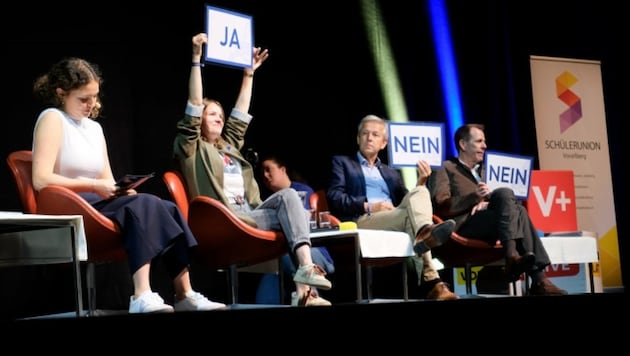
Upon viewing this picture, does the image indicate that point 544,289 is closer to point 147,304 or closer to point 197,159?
point 197,159

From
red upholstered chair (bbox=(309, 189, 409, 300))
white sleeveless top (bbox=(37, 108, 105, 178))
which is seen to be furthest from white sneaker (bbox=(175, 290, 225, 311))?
red upholstered chair (bbox=(309, 189, 409, 300))

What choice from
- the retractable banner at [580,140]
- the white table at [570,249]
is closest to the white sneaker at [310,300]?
the white table at [570,249]

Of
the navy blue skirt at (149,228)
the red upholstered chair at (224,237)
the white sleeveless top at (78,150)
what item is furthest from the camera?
the red upholstered chair at (224,237)

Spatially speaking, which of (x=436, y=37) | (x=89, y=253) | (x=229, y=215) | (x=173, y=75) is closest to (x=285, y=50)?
(x=173, y=75)

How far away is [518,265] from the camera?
5.17 metres

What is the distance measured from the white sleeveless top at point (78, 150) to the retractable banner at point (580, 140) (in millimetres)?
3845

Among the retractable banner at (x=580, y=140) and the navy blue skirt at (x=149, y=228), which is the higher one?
the retractable banner at (x=580, y=140)

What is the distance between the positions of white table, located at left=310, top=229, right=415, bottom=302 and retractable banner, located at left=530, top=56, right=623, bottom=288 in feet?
7.93

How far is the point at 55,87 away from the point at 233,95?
1.72 meters

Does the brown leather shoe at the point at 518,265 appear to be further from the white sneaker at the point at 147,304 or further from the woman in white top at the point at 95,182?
the white sneaker at the point at 147,304

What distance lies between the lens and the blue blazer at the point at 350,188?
5.28 meters

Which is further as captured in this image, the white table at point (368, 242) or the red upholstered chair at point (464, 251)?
the red upholstered chair at point (464, 251)

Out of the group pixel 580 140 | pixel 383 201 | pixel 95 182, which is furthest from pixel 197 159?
pixel 580 140

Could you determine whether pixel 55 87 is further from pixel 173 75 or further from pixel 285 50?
pixel 285 50
